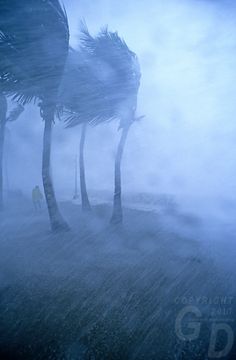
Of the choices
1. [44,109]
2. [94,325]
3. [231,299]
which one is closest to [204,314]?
[231,299]

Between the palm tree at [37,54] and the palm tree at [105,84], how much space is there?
53.1 inches

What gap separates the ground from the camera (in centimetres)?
321

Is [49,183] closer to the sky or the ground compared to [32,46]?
closer to the ground

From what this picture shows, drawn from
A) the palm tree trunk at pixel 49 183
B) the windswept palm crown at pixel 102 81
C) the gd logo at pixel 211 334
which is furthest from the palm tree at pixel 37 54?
the gd logo at pixel 211 334

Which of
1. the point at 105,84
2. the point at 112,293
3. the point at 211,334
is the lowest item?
the point at 211,334

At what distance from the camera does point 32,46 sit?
6430mm

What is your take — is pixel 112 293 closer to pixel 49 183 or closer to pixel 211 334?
pixel 211 334

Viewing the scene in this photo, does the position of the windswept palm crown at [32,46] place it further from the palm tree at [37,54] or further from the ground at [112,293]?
the ground at [112,293]

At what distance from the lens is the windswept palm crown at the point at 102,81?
8.15 m

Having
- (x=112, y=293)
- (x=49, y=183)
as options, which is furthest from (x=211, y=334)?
(x=49, y=183)

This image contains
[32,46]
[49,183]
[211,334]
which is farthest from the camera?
[49,183]

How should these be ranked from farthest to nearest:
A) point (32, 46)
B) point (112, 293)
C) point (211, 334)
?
point (32, 46)
point (112, 293)
point (211, 334)

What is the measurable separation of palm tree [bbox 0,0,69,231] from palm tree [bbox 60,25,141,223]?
1349 mm

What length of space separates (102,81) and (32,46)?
2.73 metres
